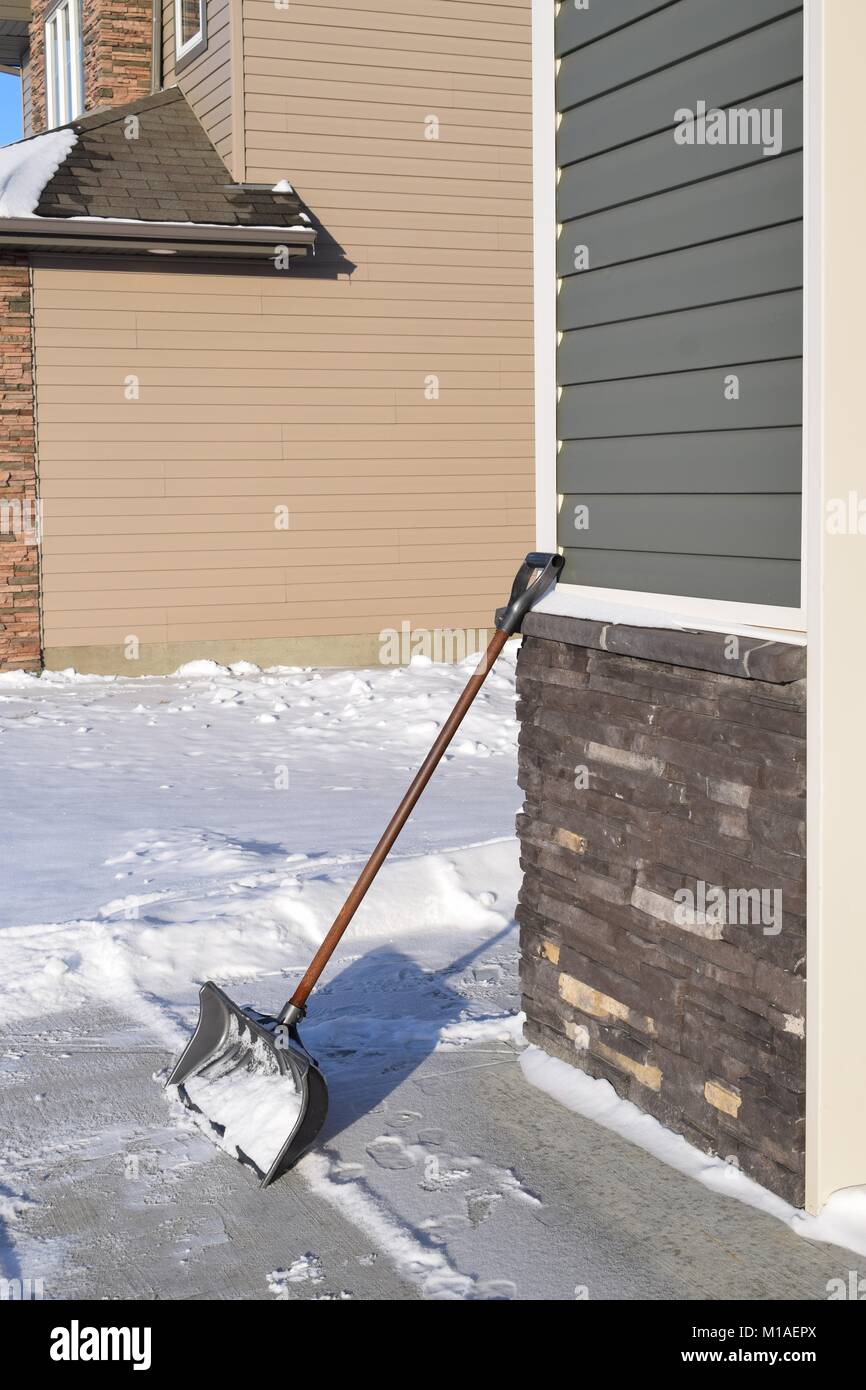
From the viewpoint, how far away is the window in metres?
16.2

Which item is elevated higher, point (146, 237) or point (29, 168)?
point (29, 168)

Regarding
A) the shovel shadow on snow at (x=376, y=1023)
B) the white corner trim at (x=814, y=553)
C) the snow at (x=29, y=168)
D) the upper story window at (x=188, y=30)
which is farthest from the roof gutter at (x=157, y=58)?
the white corner trim at (x=814, y=553)

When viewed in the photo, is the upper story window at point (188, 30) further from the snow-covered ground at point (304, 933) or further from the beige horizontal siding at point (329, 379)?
the snow-covered ground at point (304, 933)

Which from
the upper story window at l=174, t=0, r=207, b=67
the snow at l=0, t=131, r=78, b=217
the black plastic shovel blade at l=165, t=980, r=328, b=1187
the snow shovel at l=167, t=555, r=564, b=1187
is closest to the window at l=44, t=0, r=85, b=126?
the upper story window at l=174, t=0, r=207, b=67

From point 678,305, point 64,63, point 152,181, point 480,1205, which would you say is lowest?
point 480,1205

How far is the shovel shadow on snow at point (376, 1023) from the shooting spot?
177 inches

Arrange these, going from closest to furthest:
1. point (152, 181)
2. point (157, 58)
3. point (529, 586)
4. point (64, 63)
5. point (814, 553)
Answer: point (814, 553), point (529, 586), point (152, 181), point (157, 58), point (64, 63)

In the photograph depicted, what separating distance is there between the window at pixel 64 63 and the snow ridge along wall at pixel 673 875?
13.9m

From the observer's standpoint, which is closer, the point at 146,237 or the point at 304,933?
the point at 304,933

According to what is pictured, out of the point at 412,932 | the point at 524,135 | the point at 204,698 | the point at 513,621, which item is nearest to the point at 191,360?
the point at 204,698

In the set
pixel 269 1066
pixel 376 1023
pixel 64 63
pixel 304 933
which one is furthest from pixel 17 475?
pixel 269 1066

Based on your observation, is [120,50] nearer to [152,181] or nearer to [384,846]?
[152,181]

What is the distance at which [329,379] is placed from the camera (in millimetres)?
13109

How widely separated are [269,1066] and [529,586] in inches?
64.7
